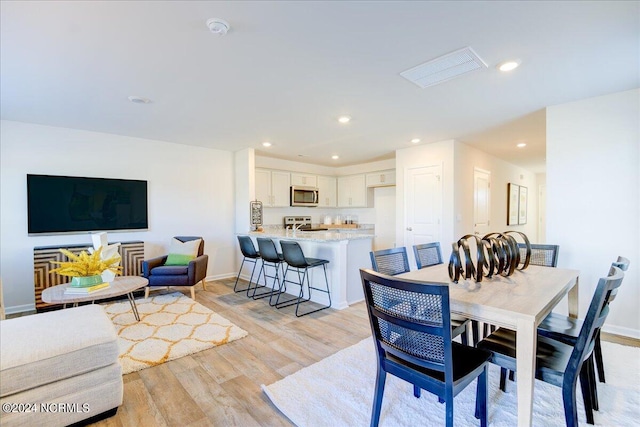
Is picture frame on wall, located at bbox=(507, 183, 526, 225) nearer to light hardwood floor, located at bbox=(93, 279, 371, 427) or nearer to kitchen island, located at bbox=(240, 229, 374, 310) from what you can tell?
kitchen island, located at bbox=(240, 229, 374, 310)

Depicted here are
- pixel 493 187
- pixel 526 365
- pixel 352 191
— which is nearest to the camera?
pixel 526 365

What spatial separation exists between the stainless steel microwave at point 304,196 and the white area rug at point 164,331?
3.24 m

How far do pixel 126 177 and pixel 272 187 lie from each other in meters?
2.65

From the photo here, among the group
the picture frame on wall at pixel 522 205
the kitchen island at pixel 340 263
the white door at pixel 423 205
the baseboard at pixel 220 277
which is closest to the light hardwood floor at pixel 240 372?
the kitchen island at pixel 340 263

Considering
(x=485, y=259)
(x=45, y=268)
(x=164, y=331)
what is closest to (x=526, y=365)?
(x=485, y=259)

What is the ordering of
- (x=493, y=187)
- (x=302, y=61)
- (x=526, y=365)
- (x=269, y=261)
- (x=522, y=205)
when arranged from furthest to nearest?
(x=522, y=205), (x=493, y=187), (x=269, y=261), (x=302, y=61), (x=526, y=365)

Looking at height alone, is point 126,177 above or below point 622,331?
above

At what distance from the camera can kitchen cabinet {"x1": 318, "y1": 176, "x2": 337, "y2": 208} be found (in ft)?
23.8

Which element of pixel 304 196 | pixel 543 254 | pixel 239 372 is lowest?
pixel 239 372

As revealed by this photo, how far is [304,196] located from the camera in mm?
6766

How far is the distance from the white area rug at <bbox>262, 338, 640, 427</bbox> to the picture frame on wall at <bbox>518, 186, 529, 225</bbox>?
5.78 m

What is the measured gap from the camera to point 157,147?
476 cm

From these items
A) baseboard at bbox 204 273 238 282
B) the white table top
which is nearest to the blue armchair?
baseboard at bbox 204 273 238 282

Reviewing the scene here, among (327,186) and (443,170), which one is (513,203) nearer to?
(443,170)
